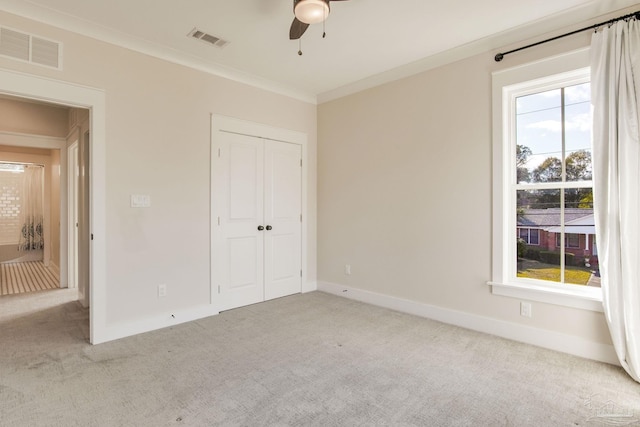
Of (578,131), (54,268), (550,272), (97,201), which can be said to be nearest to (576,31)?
(578,131)

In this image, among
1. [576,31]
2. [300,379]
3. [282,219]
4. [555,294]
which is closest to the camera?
[300,379]

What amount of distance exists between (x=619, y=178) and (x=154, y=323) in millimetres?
4242

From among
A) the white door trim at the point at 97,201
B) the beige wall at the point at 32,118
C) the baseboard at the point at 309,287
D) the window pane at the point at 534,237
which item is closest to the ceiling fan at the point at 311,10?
the white door trim at the point at 97,201

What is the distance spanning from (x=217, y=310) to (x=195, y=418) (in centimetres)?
193

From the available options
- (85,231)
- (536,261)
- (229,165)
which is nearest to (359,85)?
(229,165)

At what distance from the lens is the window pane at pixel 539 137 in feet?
9.52

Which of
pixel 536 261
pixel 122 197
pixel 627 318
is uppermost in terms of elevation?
pixel 122 197

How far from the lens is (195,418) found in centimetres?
187

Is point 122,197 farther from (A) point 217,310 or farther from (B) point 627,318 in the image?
(B) point 627,318

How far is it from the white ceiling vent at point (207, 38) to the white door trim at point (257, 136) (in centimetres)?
79

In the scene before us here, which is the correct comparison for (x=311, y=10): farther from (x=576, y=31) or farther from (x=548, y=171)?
(x=548, y=171)

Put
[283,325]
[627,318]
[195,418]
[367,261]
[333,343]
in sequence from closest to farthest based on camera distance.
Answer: [195,418], [627,318], [333,343], [283,325], [367,261]

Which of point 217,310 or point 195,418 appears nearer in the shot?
point 195,418

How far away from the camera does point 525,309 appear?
2926 millimetres
